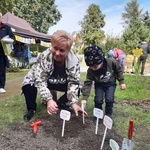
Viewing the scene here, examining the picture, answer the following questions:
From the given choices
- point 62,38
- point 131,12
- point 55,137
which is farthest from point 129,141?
point 131,12

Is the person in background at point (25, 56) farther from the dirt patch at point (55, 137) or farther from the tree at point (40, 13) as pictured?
the tree at point (40, 13)

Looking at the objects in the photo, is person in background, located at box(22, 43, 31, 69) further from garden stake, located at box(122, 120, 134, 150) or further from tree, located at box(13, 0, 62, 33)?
tree, located at box(13, 0, 62, 33)

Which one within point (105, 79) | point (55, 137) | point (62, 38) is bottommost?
point (55, 137)

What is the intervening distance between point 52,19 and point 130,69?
115 ft

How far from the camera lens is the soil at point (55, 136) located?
251 centimetres

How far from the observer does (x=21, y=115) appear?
11.6 feet

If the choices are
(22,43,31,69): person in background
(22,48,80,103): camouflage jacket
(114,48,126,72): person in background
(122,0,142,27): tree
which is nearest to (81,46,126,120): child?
(22,48,80,103): camouflage jacket

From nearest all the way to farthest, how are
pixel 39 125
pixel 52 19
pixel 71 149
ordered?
pixel 71 149 → pixel 39 125 → pixel 52 19

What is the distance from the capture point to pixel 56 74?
3.22m

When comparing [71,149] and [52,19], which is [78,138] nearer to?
[71,149]

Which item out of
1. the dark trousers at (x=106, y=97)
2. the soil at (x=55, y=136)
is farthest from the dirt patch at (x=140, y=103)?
the soil at (x=55, y=136)

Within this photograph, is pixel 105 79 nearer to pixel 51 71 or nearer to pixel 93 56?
pixel 93 56

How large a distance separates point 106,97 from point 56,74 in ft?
2.34

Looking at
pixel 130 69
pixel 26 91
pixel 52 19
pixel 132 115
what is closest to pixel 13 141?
pixel 26 91
